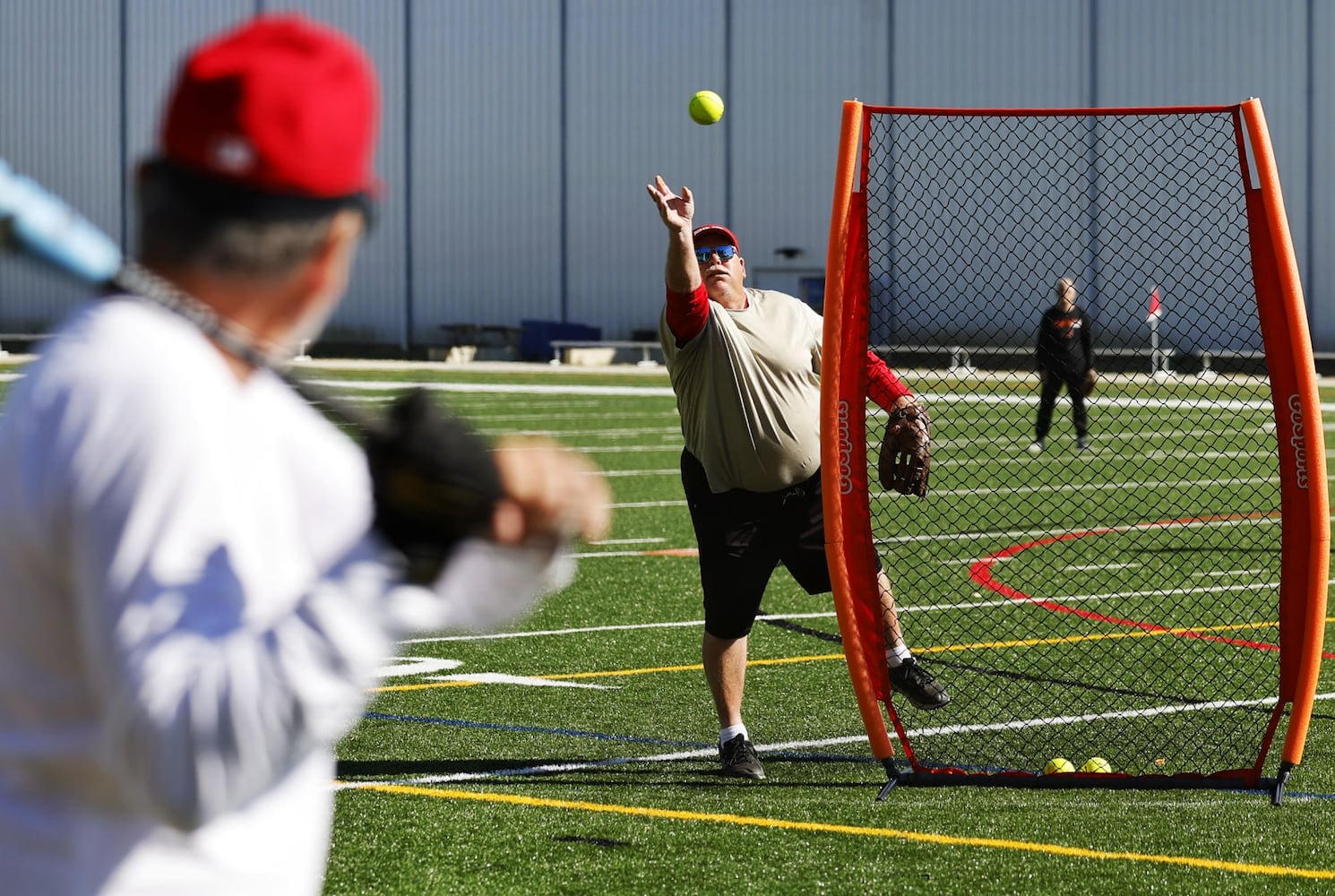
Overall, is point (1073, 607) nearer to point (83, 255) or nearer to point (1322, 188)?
point (83, 255)

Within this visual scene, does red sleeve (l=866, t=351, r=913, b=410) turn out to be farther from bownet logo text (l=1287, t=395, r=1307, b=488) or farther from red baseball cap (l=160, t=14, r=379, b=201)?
red baseball cap (l=160, t=14, r=379, b=201)

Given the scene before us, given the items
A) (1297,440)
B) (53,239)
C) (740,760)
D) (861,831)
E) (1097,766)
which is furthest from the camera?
(1097,766)

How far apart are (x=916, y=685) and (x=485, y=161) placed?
41.3m

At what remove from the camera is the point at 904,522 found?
1587 cm

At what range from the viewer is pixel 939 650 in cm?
965

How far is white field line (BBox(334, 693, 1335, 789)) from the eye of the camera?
6746mm

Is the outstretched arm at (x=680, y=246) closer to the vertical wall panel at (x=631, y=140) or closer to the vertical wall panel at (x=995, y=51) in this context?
the vertical wall panel at (x=995, y=51)

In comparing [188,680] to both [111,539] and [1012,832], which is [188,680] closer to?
[111,539]

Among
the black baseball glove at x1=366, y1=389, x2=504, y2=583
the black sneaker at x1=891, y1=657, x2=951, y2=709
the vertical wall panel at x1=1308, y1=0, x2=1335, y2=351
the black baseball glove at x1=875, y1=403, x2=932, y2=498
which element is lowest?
the black sneaker at x1=891, y1=657, x2=951, y2=709

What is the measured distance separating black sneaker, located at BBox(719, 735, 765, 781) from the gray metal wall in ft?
126

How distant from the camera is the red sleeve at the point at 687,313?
6734mm

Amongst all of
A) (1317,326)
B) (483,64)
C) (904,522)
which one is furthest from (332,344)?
(904,522)

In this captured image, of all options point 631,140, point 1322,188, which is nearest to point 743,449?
point 1322,188

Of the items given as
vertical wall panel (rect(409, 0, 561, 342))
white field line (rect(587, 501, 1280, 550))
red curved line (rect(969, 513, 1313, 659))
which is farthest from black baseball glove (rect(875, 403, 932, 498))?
vertical wall panel (rect(409, 0, 561, 342))
